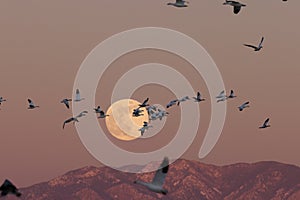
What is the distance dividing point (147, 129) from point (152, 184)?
48.7 metres

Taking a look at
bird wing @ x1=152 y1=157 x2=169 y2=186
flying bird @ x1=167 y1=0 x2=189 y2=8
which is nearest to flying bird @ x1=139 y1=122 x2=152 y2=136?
flying bird @ x1=167 y1=0 x2=189 y2=8

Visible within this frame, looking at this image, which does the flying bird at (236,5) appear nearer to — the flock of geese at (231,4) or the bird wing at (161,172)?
the flock of geese at (231,4)

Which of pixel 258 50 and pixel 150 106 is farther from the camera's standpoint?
pixel 150 106

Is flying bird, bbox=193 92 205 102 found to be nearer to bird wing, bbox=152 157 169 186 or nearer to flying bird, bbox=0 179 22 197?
bird wing, bbox=152 157 169 186

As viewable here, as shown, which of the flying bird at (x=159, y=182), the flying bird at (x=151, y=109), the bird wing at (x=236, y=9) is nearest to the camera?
the flying bird at (x=159, y=182)

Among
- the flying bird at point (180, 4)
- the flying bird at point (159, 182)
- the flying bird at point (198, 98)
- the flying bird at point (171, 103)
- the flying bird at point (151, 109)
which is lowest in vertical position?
the flying bird at point (159, 182)

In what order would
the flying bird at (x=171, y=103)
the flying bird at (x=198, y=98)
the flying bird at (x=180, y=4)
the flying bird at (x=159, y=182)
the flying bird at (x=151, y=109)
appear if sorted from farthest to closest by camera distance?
the flying bird at (x=171, y=103), the flying bird at (x=151, y=109), the flying bird at (x=198, y=98), the flying bird at (x=180, y=4), the flying bird at (x=159, y=182)

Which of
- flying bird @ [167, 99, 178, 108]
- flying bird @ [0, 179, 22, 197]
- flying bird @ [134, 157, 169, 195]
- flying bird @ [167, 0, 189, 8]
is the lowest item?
flying bird @ [0, 179, 22, 197]

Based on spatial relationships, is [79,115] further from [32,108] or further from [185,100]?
[185,100]

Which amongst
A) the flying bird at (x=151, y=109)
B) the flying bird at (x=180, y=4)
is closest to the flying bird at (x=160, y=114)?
the flying bird at (x=151, y=109)

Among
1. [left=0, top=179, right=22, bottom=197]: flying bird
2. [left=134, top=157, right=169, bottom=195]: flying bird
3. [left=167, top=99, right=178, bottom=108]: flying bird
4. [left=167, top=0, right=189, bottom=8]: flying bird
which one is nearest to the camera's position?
[left=134, top=157, right=169, bottom=195]: flying bird

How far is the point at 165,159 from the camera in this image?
49281 mm

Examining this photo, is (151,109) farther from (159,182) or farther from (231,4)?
(159,182)

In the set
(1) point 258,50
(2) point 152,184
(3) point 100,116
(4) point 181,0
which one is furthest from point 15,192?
(3) point 100,116
